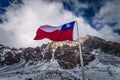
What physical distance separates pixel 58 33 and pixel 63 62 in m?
60.2

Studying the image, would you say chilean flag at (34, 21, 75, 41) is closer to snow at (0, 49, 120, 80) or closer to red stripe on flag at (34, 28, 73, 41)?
red stripe on flag at (34, 28, 73, 41)

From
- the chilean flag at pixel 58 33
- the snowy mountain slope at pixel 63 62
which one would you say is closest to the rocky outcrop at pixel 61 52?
the snowy mountain slope at pixel 63 62

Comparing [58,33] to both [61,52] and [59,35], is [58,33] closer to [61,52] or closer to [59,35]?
[59,35]

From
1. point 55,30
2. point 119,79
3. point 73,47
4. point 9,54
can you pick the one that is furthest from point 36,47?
point 55,30

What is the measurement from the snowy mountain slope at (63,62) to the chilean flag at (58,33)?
34117 millimetres

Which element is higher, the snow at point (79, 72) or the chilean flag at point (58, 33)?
the chilean flag at point (58, 33)

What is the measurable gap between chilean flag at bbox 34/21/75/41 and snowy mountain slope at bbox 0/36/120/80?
34.1 metres

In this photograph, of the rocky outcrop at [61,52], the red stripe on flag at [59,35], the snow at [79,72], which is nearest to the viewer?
the red stripe on flag at [59,35]

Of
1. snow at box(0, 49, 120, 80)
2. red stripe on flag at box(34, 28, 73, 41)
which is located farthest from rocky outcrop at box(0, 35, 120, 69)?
red stripe on flag at box(34, 28, 73, 41)

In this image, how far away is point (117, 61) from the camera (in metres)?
75.8

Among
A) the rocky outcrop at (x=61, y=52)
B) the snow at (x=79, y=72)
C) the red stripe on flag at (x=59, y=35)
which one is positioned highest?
the rocky outcrop at (x=61, y=52)

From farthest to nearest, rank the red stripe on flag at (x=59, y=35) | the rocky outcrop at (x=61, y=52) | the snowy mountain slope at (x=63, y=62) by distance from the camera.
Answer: the rocky outcrop at (x=61, y=52)
the snowy mountain slope at (x=63, y=62)
the red stripe on flag at (x=59, y=35)

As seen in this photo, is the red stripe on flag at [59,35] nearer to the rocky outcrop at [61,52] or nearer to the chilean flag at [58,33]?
the chilean flag at [58,33]

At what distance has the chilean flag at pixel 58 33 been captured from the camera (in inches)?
727
